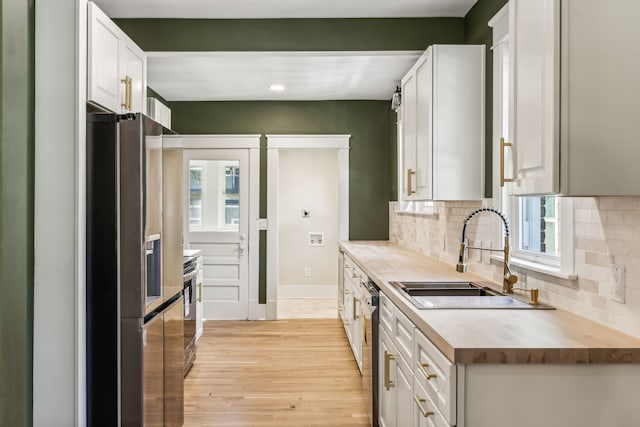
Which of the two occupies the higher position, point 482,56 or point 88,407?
point 482,56

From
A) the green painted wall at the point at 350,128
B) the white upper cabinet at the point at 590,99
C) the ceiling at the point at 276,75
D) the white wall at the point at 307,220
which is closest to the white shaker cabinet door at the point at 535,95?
the white upper cabinet at the point at 590,99

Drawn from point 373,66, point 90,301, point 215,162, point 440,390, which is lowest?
point 440,390

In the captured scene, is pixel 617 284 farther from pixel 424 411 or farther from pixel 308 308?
pixel 308 308

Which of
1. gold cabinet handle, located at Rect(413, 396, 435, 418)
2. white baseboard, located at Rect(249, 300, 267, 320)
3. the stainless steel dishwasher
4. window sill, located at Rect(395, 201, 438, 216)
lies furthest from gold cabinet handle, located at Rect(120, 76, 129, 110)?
white baseboard, located at Rect(249, 300, 267, 320)

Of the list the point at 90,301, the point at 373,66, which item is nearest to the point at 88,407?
the point at 90,301

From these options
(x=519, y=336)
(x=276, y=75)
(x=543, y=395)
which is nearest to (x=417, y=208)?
(x=276, y=75)

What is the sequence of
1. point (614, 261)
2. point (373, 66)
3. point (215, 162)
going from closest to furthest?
point (614, 261) → point (373, 66) → point (215, 162)

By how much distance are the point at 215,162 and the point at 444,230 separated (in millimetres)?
3043

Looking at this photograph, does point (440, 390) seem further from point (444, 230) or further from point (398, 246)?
point (398, 246)

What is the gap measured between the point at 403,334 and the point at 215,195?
3953mm

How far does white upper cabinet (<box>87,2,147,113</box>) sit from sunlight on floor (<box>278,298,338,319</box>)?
3.50 metres

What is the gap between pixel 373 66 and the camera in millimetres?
4184

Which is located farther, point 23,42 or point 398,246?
point 398,246

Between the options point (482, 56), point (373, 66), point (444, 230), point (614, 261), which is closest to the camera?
point (614, 261)
